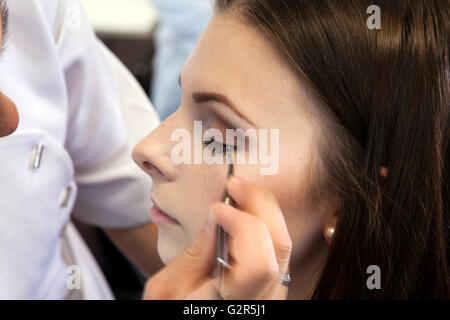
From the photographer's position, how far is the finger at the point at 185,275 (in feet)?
0.94

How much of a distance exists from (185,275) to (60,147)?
0.64ft

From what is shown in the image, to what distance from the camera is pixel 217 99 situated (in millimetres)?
332

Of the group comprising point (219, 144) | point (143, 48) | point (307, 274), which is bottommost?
point (307, 274)

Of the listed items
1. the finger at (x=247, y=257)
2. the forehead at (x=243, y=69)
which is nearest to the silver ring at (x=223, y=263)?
the finger at (x=247, y=257)

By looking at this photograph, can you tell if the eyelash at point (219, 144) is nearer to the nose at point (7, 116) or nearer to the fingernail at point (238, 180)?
the fingernail at point (238, 180)

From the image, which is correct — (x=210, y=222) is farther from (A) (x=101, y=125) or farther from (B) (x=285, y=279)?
(A) (x=101, y=125)

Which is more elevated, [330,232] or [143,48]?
[143,48]

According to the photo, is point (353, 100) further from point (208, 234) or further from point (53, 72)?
point (53, 72)

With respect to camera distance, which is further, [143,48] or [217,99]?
[143,48]

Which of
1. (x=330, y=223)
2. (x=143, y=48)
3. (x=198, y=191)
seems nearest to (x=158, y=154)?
(x=198, y=191)

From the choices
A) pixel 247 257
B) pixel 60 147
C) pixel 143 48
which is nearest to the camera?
pixel 247 257

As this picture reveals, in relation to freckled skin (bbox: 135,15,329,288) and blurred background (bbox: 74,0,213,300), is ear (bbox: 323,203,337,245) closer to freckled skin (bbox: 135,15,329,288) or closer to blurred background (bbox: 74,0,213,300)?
freckled skin (bbox: 135,15,329,288)

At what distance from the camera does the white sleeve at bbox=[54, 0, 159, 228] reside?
44 cm
